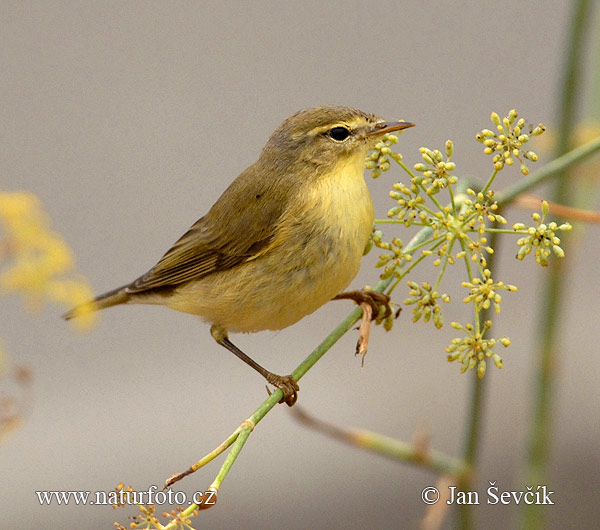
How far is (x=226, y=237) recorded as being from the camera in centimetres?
282

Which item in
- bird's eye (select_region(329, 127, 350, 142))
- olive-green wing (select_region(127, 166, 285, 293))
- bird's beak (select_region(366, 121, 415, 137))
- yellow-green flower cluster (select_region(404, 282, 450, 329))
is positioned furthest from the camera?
olive-green wing (select_region(127, 166, 285, 293))

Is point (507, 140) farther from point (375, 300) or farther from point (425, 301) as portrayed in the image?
point (375, 300)

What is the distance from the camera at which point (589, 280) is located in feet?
24.0

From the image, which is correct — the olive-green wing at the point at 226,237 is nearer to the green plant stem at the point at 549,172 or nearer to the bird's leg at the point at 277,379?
the bird's leg at the point at 277,379

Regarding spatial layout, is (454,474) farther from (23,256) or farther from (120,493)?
(23,256)

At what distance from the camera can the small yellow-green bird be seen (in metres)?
2.48

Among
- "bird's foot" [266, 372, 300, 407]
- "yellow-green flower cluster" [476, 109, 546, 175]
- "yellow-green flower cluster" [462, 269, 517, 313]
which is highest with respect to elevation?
"yellow-green flower cluster" [476, 109, 546, 175]

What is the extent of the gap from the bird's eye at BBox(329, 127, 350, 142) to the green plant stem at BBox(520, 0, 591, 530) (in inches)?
27.2

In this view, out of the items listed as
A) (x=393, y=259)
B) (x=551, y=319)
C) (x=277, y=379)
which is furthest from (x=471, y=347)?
(x=277, y=379)

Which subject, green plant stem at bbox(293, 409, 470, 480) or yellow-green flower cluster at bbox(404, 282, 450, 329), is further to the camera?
green plant stem at bbox(293, 409, 470, 480)

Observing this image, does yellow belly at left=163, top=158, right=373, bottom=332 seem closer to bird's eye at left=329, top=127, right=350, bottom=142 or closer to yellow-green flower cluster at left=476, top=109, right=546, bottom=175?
bird's eye at left=329, top=127, right=350, bottom=142

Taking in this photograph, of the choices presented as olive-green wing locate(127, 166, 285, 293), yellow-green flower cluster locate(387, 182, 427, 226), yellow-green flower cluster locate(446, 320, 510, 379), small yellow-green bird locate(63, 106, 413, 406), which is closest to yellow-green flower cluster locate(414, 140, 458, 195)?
yellow-green flower cluster locate(387, 182, 427, 226)

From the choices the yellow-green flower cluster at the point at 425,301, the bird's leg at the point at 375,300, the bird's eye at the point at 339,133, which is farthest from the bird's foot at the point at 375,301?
the bird's eye at the point at 339,133

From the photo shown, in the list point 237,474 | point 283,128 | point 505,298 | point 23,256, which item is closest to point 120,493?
point 23,256
